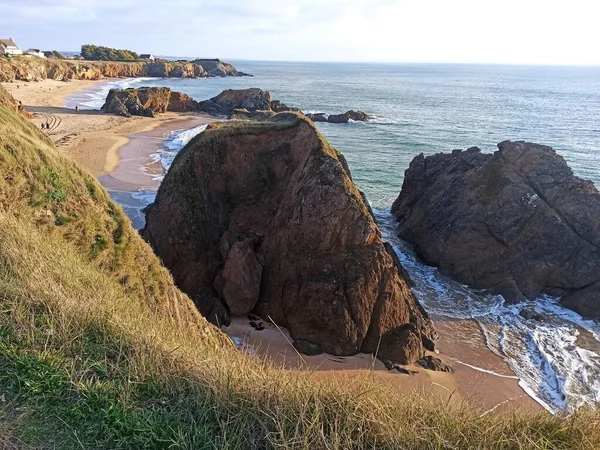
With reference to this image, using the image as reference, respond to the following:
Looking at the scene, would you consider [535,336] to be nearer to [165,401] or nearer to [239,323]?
[239,323]

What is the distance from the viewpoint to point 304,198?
1617 centimetres

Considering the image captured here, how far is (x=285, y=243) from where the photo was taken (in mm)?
16156

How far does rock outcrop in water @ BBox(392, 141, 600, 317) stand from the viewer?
20469mm

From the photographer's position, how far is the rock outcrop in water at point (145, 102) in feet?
212

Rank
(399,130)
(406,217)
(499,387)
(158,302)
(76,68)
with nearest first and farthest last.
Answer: (158,302) < (499,387) < (406,217) < (399,130) < (76,68)

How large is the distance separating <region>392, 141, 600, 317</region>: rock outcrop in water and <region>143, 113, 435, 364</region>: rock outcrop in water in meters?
6.77

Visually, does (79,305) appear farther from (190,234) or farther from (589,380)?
(589,380)

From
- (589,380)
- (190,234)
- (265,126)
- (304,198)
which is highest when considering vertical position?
(265,126)

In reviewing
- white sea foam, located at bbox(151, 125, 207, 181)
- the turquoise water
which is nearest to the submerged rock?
the turquoise water

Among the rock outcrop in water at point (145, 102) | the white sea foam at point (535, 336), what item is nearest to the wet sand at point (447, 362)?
the white sea foam at point (535, 336)

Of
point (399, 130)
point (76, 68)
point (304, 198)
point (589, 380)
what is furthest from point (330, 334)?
point (76, 68)

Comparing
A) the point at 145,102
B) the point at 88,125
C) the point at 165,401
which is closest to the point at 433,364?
the point at 165,401

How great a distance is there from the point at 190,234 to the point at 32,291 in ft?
36.4

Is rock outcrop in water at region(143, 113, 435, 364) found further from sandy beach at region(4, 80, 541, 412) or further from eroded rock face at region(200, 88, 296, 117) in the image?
eroded rock face at region(200, 88, 296, 117)
